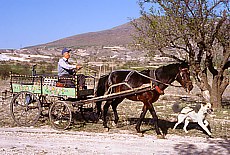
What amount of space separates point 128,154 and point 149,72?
318 centimetres

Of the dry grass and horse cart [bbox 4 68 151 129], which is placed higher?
horse cart [bbox 4 68 151 129]

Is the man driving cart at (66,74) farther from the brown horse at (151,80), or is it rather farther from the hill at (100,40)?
the hill at (100,40)

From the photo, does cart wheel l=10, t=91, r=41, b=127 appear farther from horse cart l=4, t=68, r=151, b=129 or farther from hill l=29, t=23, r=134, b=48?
hill l=29, t=23, r=134, b=48

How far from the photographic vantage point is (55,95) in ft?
36.9

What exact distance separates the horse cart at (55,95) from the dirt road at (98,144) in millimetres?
898

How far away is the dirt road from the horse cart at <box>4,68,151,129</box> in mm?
898

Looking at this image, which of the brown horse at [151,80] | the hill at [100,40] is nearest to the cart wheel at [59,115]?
the brown horse at [151,80]

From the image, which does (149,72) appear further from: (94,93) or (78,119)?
(78,119)

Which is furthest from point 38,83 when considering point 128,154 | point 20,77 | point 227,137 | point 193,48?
point 193,48

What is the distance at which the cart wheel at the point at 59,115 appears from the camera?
1107 cm

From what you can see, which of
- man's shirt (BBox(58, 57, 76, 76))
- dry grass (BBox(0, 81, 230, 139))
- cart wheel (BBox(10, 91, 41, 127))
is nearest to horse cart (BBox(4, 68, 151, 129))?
cart wheel (BBox(10, 91, 41, 127))

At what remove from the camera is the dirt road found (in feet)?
27.6

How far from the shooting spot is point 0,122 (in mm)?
12344

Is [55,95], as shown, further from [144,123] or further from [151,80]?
[144,123]
